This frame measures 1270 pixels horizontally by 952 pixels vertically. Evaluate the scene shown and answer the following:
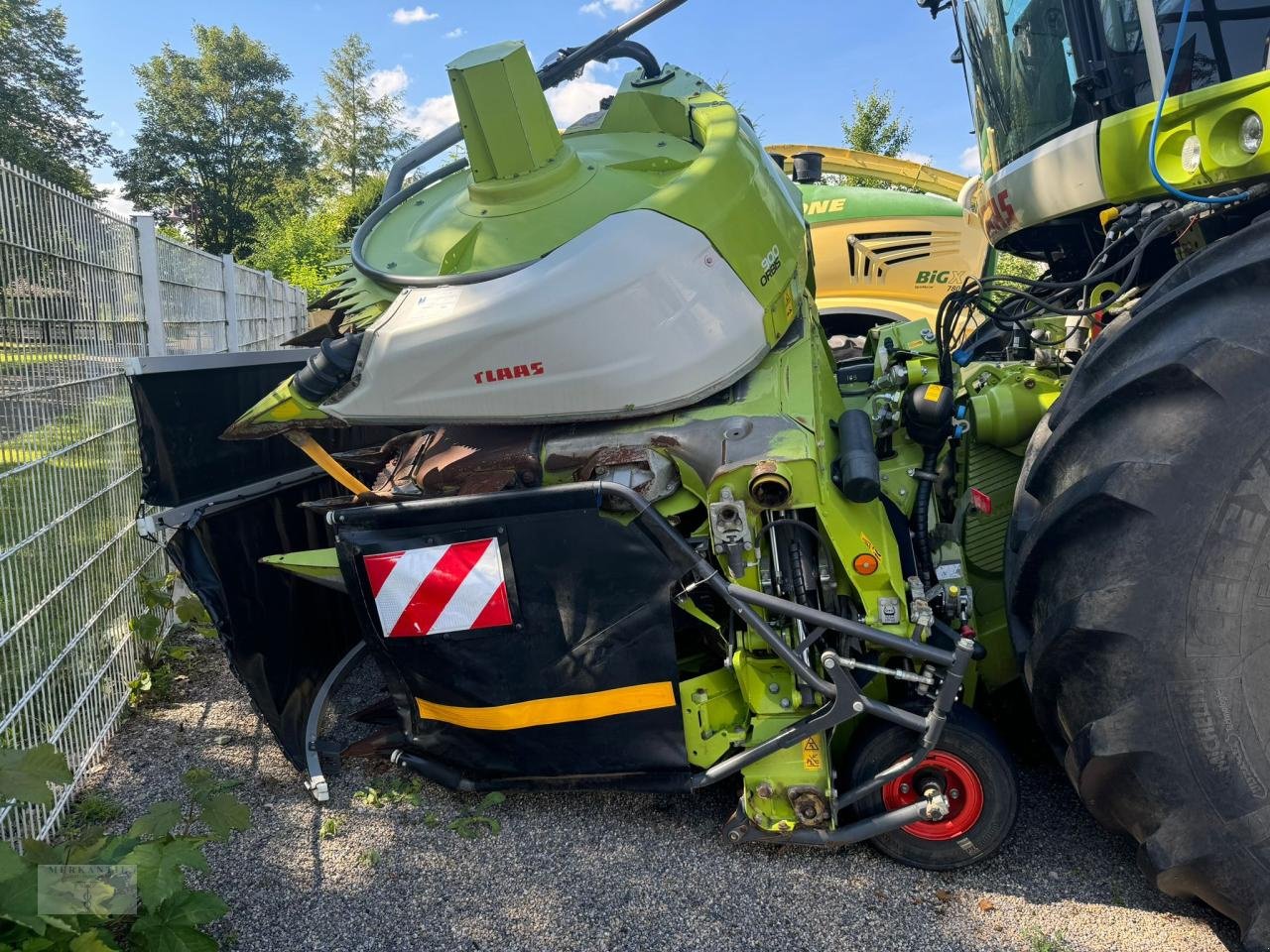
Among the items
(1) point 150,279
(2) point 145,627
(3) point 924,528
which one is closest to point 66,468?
(2) point 145,627

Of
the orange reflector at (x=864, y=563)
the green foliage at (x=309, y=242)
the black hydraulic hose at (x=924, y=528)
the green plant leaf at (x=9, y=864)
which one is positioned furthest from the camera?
the green foliage at (x=309, y=242)

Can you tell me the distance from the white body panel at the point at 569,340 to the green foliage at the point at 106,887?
105cm

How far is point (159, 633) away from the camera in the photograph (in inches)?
144

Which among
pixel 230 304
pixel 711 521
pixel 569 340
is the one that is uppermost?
pixel 230 304

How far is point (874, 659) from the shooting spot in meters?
2.27

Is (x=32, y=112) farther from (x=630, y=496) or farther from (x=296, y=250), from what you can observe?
(x=630, y=496)

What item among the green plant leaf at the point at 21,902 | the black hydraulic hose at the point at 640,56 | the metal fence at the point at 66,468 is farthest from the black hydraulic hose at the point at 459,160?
the green plant leaf at the point at 21,902

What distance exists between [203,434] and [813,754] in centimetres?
221

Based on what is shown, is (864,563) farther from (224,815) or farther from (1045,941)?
(224,815)

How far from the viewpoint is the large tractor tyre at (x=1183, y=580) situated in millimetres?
1657

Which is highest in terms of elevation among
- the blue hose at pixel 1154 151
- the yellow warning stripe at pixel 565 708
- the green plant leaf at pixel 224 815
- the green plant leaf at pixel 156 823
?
the blue hose at pixel 1154 151

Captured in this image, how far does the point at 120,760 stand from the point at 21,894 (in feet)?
4.26

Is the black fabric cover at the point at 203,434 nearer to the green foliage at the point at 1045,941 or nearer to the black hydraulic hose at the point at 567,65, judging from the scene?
the black hydraulic hose at the point at 567,65

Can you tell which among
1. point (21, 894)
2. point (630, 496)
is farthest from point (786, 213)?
point (21, 894)
